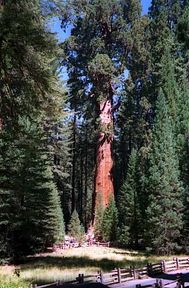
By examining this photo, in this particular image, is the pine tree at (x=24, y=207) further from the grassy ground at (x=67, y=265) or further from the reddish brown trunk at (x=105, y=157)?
the reddish brown trunk at (x=105, y=157)

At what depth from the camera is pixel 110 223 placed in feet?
132

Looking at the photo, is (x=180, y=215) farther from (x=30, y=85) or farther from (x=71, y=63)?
(x=30, y=85)

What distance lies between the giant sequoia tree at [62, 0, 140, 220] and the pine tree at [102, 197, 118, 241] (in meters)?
1.08

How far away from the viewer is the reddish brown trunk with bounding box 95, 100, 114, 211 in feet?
137

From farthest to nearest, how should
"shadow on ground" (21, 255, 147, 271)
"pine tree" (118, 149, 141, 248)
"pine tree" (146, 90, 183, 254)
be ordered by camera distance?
"pine tree" (118, 149, 141, 248) < "pine tree" (146, 90, 183, 254) < "shadow on ground" (21, 255, 147, 271)

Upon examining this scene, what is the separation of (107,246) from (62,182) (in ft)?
69.3

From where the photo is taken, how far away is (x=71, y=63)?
145 ft

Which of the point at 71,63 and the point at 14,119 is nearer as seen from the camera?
the point at 14,119

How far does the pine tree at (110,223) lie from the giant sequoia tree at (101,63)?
1.08 metres

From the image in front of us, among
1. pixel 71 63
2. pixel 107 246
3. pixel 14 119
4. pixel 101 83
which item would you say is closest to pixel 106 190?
pixel 107 246

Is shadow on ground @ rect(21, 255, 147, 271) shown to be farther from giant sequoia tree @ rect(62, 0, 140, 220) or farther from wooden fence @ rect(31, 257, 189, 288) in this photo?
giant sequoia tree @ rect(62, 0, 140, 220)

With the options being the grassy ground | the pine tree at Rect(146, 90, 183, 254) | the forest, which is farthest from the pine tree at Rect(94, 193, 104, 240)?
the pine tree at Rect(146, 90, 183, 254)

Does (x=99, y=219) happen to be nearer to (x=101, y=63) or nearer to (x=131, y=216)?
(x=131, y=216)

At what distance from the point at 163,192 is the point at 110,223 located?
30.1 feet
